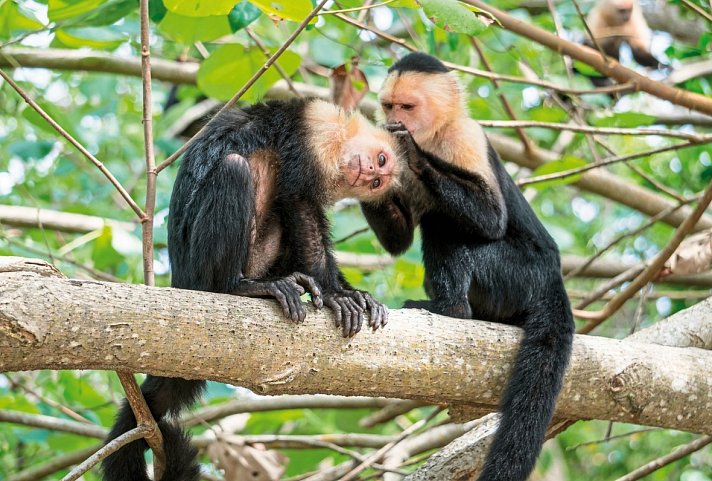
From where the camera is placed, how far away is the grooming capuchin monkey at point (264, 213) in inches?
138

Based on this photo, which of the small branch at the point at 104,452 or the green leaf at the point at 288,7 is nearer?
the small branch at the point at 104,452

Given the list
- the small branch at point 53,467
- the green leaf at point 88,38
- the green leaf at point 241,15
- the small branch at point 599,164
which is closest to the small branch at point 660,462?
the small branch at point 599,164

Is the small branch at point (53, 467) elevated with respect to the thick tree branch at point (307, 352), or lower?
lower

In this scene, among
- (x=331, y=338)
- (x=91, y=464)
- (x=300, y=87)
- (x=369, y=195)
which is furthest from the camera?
(x=300, y=87)

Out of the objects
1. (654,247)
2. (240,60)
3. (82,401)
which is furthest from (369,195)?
(654,247)

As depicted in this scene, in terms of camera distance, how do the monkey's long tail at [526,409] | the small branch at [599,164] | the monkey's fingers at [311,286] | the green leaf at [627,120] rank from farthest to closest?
1. the green leaf at [627,120]
2. the small branch at [599,164]
3. the monkey's long tail at [526,409]
4. the monkey's fingers at [311,286]

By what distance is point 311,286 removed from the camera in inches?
140

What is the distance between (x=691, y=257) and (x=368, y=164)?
194 cm

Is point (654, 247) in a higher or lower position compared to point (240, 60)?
lower

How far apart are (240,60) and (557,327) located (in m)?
2.17

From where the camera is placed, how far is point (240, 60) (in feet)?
15.4

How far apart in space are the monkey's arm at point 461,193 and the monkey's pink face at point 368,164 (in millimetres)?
137

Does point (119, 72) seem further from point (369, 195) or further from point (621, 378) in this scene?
point (621, 378)

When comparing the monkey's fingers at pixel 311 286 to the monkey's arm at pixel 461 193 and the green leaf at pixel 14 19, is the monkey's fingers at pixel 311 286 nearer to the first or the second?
the monkey's arm at pixel 461 193
